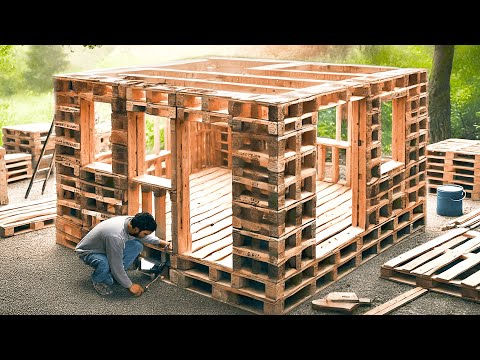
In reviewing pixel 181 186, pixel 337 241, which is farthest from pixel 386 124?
pixel 181 186

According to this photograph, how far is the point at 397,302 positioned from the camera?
10797 millimetres

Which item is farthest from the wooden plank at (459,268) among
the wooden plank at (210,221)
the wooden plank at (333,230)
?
the wooden plank at (210,221)

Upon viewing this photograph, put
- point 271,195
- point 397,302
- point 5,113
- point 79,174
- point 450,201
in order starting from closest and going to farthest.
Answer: point 271,195
point 397,302
point 79,174
point 450,201
point 5,113

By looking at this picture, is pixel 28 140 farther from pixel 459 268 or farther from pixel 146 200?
pixel 459 268

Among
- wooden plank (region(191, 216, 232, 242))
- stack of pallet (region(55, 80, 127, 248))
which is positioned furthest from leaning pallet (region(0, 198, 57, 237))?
wooden plank (region(191, 216, 232, 242))

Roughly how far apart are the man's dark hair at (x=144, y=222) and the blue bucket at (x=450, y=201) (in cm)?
594

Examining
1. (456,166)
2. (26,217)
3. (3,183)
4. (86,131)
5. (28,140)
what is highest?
(86,131)

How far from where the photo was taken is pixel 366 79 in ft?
39.9

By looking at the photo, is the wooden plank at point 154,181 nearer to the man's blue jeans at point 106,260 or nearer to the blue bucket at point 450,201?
the man's blue jeans at point 106,260

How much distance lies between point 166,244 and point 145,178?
1.03 m

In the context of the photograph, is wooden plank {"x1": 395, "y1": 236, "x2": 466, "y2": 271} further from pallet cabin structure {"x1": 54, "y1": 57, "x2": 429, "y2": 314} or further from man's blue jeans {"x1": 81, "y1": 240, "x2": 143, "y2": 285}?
man's blue jeans {"x1": 81, "y1": 240, "x2": 143, "y2": 285}

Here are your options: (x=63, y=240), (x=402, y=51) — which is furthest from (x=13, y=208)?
(x=402, y=51)

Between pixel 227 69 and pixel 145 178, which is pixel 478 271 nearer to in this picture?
pixel 145 178

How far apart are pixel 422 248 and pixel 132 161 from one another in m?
4.46
